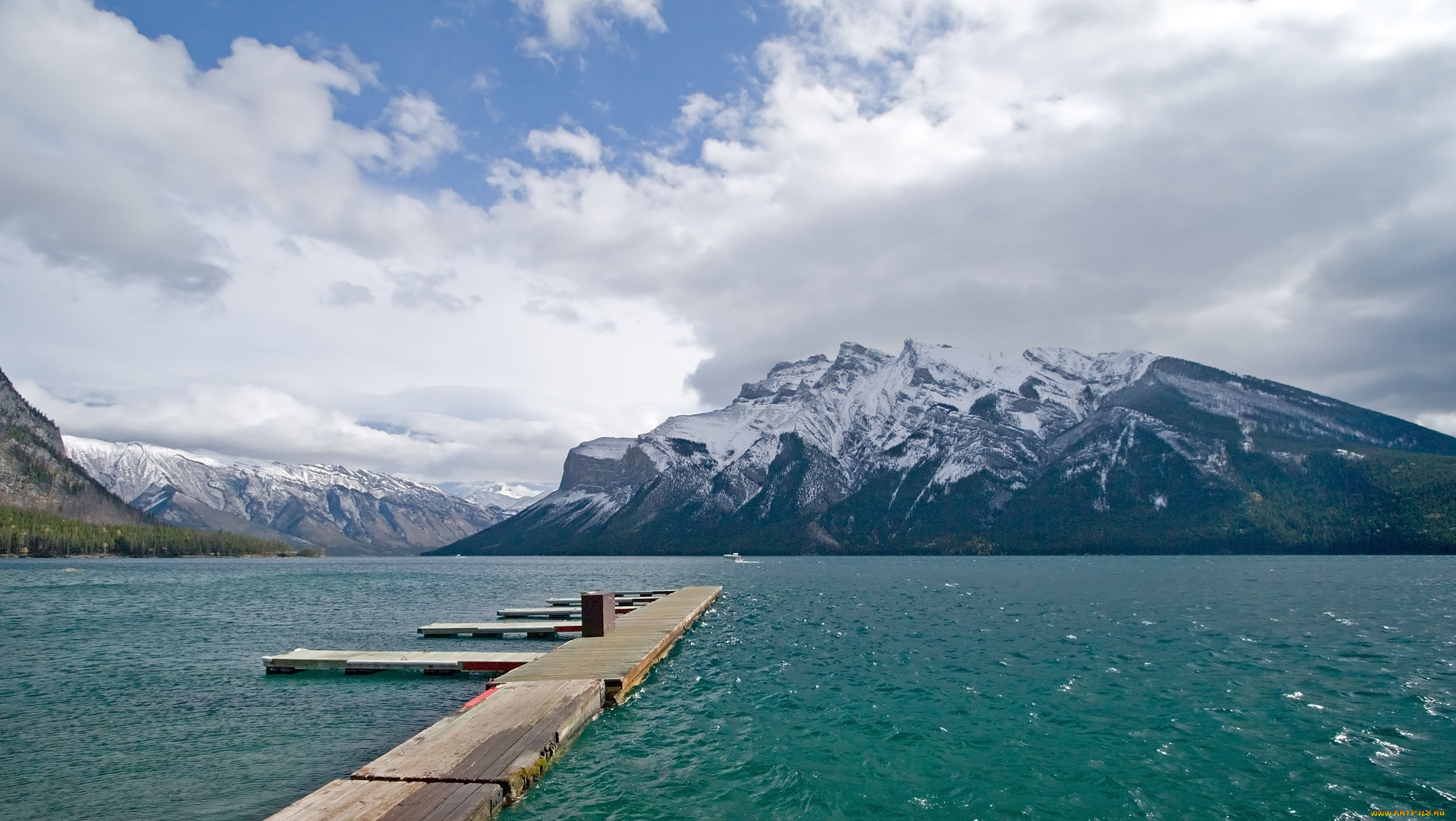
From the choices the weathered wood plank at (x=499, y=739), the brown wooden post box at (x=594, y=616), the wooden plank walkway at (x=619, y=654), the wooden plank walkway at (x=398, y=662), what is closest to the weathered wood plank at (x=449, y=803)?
the weathered wood plank at (x=499, y=739)

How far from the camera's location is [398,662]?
40.7 metres

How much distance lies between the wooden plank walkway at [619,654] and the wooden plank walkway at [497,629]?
4.76m

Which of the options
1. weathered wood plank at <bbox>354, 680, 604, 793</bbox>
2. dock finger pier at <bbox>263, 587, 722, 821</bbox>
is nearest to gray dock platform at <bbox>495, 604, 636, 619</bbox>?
dock finger pier at <bbox>263, 587, 722, 821</bbox>

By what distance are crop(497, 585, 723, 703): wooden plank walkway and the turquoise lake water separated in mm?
1267

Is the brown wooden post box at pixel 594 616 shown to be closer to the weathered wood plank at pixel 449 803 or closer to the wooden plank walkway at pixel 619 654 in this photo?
the wooden plank walkway at pixel 619 654

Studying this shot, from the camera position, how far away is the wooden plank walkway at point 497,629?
5862 centimetres

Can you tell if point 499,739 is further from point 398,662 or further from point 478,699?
point 398,662

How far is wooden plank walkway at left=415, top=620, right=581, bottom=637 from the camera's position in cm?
5862

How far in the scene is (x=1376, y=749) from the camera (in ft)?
79.7

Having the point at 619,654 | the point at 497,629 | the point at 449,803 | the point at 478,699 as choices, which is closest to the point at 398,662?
the point at 619,654

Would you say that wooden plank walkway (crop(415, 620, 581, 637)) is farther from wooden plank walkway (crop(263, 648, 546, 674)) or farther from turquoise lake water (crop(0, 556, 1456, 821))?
wooden plank walkway (crop(263, 648, 546, 674))

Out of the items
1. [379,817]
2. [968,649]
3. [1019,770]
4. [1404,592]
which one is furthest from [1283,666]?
[1404,592]

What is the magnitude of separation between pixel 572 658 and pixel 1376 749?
3020cm

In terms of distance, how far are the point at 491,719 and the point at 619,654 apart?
15.0 metres
